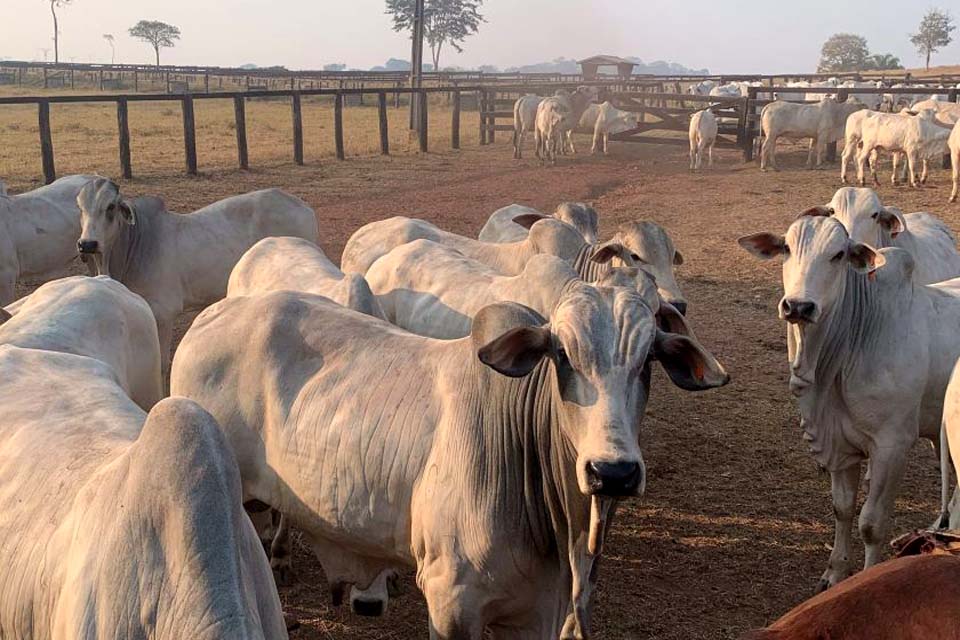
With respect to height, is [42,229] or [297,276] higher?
[297,276]

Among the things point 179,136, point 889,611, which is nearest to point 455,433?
point 889,611

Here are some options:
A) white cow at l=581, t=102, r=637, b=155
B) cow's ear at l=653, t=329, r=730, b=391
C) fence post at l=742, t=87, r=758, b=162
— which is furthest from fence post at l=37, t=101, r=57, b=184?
fence post at l=742, t=87, r=758, b=162

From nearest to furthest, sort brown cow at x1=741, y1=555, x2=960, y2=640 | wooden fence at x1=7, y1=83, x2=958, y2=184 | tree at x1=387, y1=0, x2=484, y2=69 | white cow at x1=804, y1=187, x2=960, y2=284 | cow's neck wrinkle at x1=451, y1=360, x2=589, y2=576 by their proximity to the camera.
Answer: brown cow at x1=741, y1=555, x2=960, y2=640 < cow's neck wrinkle at x1=451, y1=360, x2=589, y2=576 < white cow at x1=804, y1=187, x2=960, y2=284 < wooden fence at x1=7, y1=83, x2=958, y2=184 < tree at x1=387, y1=0, x2=484, y2=69

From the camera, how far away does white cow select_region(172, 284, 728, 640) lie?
10.1ft

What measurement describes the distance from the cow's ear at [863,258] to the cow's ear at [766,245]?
405mm

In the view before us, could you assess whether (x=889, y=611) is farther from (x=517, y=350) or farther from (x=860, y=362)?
(x=860, y=362)

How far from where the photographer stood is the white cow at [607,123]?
26.7 meters

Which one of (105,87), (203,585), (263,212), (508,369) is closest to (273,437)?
(508,369)

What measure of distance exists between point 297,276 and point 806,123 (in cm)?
1991

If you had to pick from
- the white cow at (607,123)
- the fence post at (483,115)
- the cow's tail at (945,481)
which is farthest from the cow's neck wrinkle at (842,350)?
the fence post at (483,115)

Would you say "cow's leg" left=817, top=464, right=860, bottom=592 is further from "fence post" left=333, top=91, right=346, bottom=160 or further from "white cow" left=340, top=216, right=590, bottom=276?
"fence post" left=333, top=91, right=346, bottom=160

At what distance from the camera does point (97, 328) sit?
15.4 feet

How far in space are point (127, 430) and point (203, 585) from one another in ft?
3.55

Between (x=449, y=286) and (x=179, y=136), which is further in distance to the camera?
(x=179, y=136)
